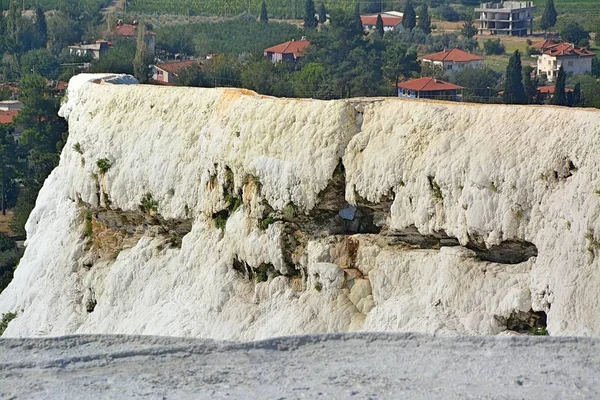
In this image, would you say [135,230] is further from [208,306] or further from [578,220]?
[578,220]

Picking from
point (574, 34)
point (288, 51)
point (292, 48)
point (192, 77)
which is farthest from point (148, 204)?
point (574, 34)

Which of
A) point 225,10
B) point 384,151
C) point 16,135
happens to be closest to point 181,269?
point 384,151

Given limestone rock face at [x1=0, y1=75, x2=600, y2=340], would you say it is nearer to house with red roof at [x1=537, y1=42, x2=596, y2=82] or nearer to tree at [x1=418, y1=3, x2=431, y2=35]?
house with red roof at [x1=537, y1=42, x2=596, y2=82]

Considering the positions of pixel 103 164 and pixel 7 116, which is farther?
pixel 7 116

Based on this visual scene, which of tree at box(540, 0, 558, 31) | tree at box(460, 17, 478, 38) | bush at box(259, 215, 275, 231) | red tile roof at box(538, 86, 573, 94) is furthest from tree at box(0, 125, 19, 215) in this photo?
bush at box(259, 215, 275, 231)

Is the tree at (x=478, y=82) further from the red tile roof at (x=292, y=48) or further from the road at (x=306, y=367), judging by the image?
the road at (x=306, y=367)

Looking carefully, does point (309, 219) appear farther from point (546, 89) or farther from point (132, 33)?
point (132, 33)

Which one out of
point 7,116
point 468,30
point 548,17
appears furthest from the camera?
point 548,17
